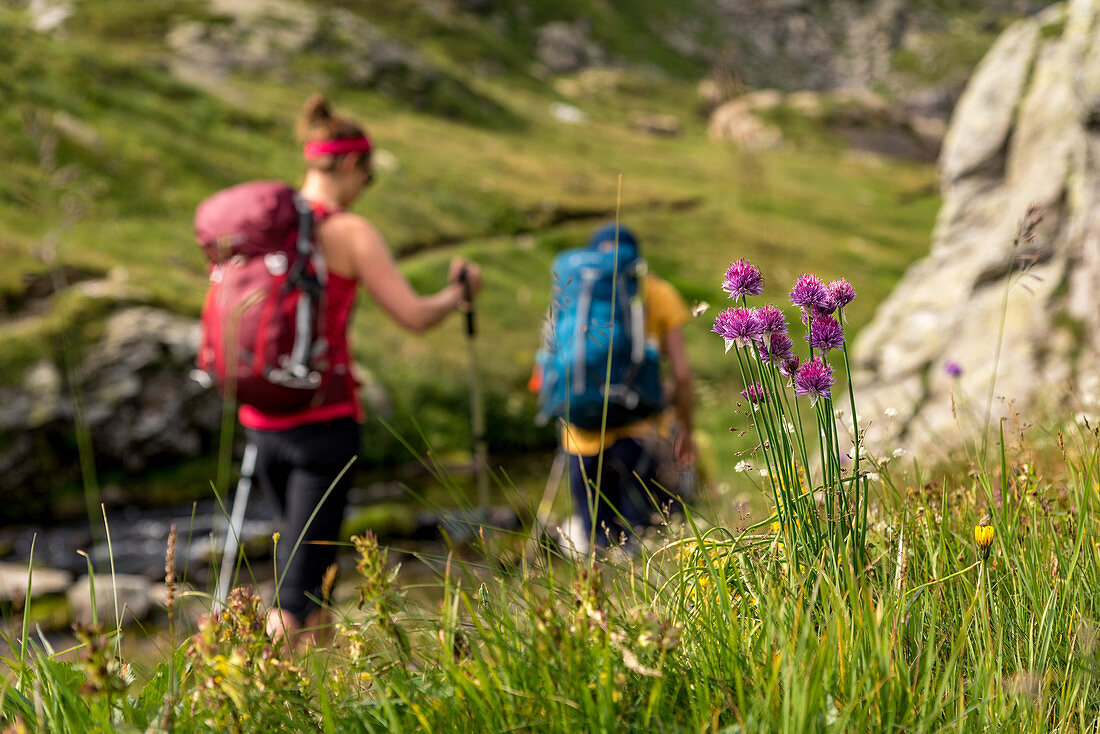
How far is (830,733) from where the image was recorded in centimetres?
130

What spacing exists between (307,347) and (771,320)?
115 inches

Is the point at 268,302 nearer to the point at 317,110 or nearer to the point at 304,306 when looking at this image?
the point at 304,306

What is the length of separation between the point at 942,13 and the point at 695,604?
185240 mm

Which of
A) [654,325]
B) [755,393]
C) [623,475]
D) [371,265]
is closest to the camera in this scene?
[755,393]

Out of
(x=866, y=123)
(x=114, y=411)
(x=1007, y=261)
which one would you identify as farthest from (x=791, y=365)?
(x=866, y=123)

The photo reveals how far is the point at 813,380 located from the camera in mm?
1577

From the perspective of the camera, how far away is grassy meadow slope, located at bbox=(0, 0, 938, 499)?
40.5 ft

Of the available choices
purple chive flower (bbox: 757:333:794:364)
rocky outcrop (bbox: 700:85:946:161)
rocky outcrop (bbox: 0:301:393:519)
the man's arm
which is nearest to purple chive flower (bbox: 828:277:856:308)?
purple chive flower (bbox: 757:333:794:364)

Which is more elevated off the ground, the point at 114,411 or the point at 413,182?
the point at 413,182

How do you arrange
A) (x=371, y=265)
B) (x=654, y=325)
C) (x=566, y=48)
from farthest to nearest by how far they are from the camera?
(x=566, y=48) → (x=654, y=325) → (x=371, y=265)

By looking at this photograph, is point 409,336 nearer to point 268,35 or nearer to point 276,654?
point 276,654

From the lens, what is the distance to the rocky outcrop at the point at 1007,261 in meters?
6.70

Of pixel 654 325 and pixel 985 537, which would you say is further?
pixel 654 325

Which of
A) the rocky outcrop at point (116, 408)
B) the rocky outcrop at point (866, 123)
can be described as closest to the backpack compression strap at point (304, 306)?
the rocky outcrop at point (116, 408)
